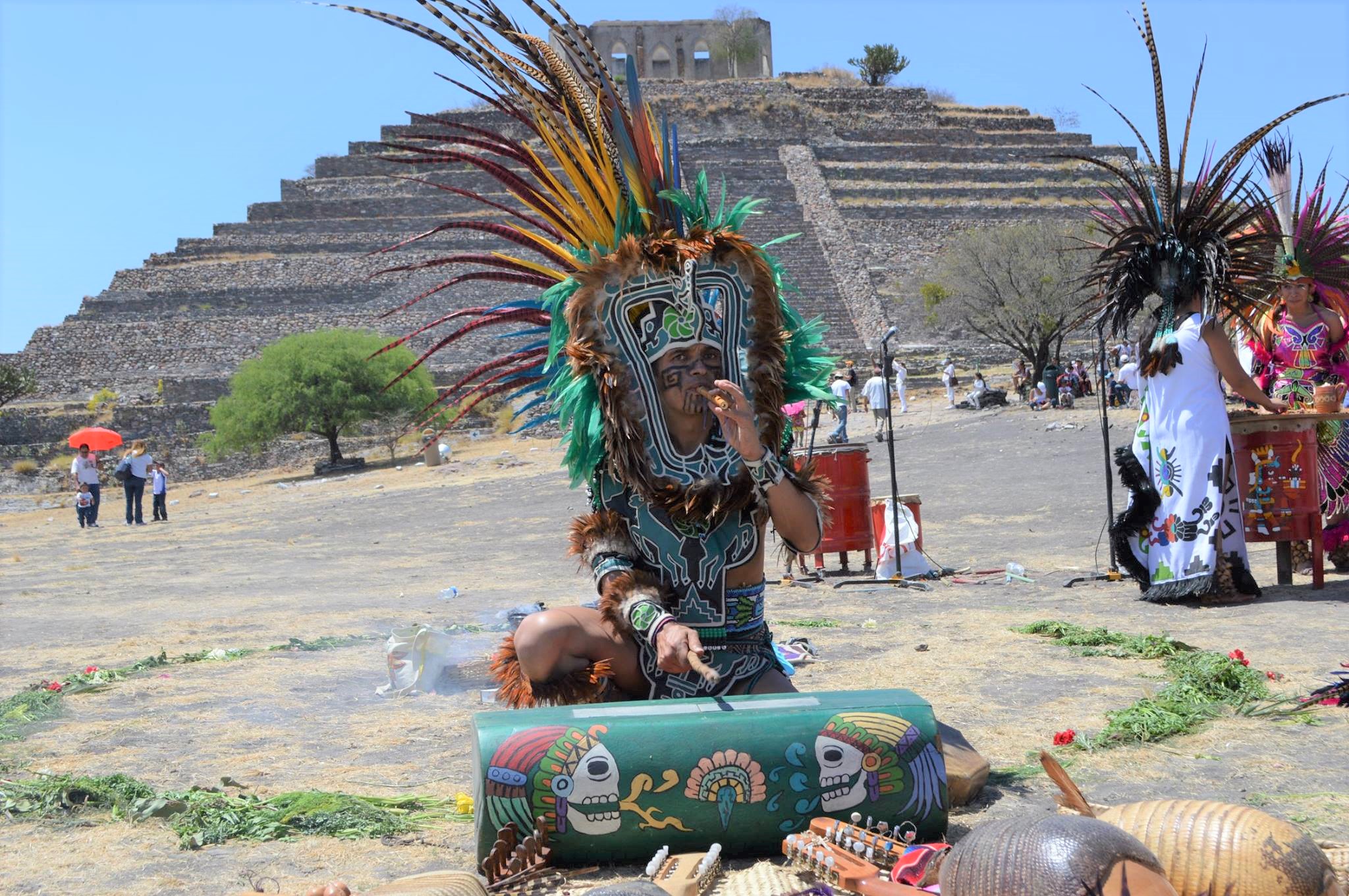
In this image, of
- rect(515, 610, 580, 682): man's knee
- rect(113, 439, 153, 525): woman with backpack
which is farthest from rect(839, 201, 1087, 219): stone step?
rect(515, 610, 580, 682): man's knee

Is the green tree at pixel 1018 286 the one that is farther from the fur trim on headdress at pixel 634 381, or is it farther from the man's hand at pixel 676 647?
the man's hand at pixel 676 647

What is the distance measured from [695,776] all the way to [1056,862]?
3.12 ft

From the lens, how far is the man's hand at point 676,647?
10.3 ft

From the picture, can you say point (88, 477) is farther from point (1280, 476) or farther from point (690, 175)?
point (690, 175)

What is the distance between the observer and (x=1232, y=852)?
2275mm

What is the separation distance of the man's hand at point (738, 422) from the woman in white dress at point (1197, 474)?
3.94 metres

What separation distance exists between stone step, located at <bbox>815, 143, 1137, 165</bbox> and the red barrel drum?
Result: 52.7 m

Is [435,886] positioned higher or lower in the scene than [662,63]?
→ lower

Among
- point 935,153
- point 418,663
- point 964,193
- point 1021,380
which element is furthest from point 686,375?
point 935,153

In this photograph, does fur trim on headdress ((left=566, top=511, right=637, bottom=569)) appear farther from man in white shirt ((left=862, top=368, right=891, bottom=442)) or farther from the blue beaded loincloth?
man in white shirt ((left=862, top=368, right=891, bottom=442))

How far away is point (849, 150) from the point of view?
60312 mm

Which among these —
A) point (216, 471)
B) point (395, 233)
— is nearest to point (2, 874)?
point (216, 471)

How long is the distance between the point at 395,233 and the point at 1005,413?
116 ft

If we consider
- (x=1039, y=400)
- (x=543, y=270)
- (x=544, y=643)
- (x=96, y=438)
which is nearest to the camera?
(x=544, y=643)
